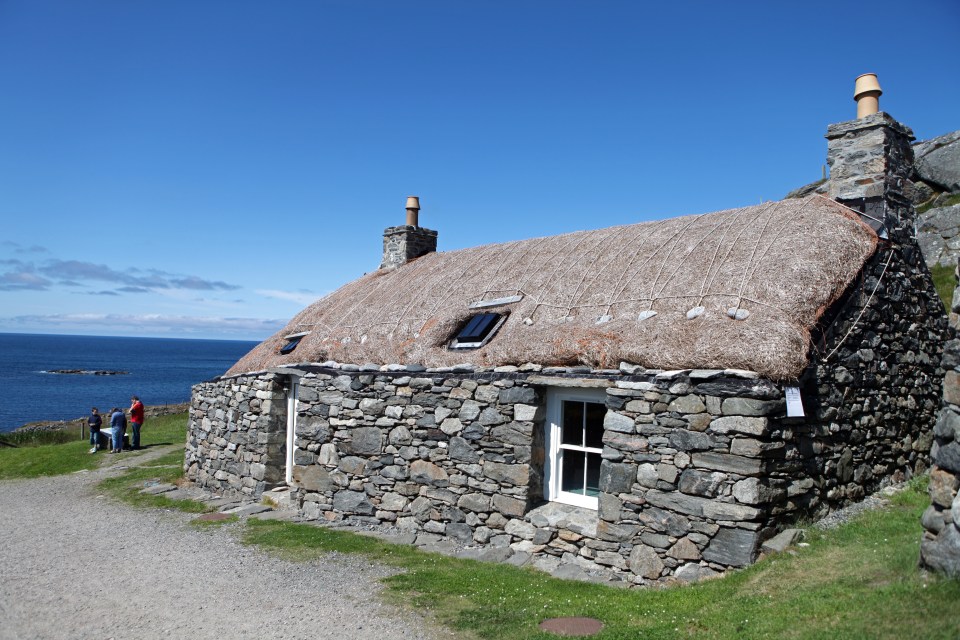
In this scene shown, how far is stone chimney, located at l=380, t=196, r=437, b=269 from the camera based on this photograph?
17.5m

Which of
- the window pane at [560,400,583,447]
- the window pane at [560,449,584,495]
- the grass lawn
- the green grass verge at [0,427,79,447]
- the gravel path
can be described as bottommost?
the green grass verge at [0,427,79,447]

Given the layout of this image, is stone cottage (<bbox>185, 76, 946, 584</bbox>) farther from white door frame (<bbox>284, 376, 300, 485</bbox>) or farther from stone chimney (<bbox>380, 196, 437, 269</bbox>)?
stone chimney (<bbox>380, 196, 437, 269</bbox>)

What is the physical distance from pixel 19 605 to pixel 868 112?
13.2 meters

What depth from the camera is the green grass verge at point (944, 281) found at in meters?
16.5

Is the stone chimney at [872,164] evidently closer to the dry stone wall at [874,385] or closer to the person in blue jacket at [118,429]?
the dry stone wall at [874,385]

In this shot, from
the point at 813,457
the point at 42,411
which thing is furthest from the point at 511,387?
the point at 42,411

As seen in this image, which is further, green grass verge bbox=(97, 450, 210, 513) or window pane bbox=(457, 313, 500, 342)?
green grass verge bbox=(97, 450, 210, 513)

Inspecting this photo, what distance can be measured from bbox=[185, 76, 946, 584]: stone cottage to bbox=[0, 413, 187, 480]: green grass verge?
10.00 m

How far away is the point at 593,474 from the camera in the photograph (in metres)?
9.31

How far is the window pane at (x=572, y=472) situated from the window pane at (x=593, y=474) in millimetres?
111

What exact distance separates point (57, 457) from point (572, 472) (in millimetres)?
17640

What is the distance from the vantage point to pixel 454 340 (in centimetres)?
1120

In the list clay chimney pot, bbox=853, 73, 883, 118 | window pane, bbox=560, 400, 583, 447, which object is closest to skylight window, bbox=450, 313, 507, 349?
window pane, bbox=560, 400, 583, 447

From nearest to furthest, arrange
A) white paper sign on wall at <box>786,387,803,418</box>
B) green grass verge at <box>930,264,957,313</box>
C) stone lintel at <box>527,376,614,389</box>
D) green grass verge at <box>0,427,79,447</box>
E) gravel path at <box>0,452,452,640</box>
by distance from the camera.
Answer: gravel path at <box>0,452,452,640</box>, white paper sign on wall at <box>786,387,803,418</box>, stone lintel at <box>527,376,614,389</box>, green grass verge at <box>930,264,957,313</box>, green grass verge at <box>0,427,79,447</box>
